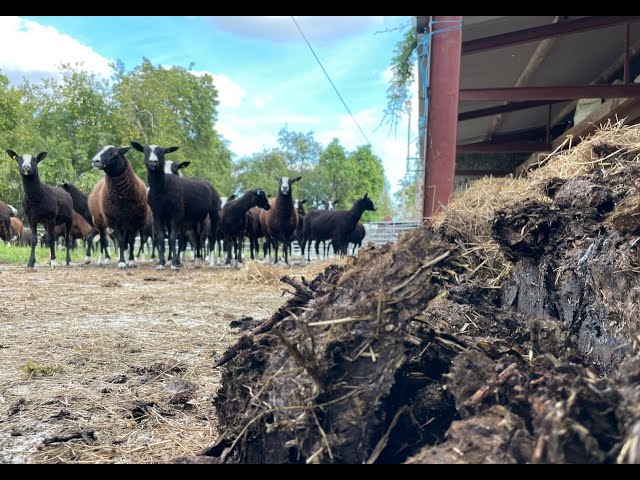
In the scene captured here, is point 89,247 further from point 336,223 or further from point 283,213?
point 336,223

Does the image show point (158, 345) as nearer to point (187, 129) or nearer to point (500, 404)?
point (500, 404)

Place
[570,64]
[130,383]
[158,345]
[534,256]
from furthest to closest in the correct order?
[570,64] → [158,345] → [130,383] → [534,256]

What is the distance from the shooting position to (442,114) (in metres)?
5.79

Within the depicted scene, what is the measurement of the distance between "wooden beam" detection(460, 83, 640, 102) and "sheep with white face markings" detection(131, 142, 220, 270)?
26.8ft

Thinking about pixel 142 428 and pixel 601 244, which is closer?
pixel 601 244

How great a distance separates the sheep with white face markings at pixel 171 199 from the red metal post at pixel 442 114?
8.01m

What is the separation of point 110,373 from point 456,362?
2.55 metres

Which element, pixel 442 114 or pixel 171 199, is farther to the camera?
pixel 171 199

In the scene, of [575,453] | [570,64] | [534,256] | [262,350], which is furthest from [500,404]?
[570,64]

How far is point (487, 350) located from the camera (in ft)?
6.04

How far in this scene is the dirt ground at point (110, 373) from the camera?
2146 mm

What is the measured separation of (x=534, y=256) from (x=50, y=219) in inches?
486

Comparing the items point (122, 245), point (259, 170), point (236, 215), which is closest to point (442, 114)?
point (122, 245)

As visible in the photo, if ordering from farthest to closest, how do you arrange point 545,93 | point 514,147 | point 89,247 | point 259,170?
point 259,170, point 89,247, point 514,147, point 545,93
